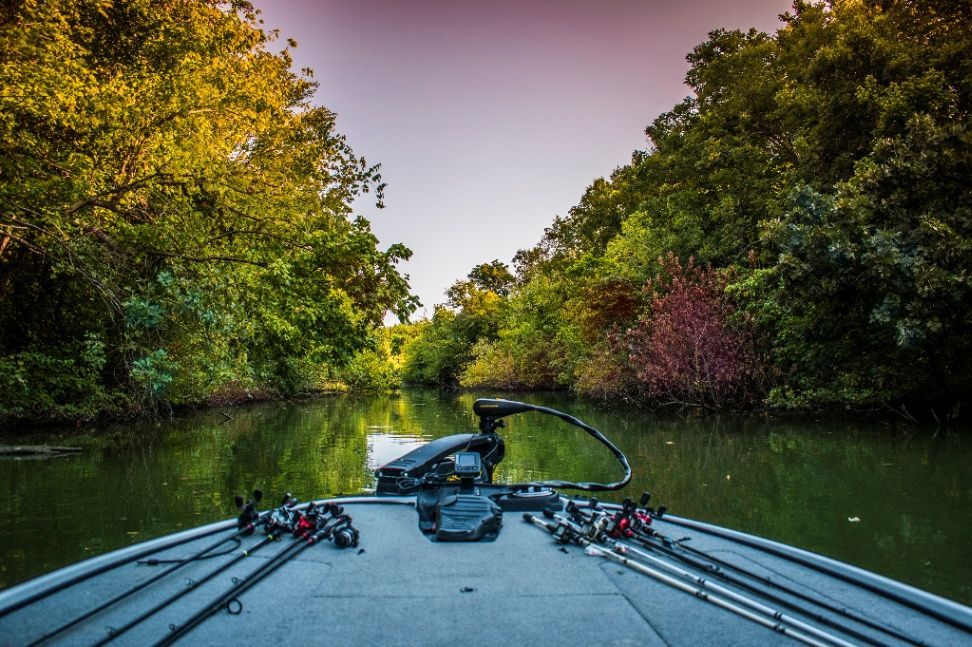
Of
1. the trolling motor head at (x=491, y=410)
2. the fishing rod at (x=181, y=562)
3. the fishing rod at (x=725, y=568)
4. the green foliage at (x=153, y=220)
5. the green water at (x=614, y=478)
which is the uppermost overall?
the green foliage at (x=153, y=220)

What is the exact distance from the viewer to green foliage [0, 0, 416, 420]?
28.3ft

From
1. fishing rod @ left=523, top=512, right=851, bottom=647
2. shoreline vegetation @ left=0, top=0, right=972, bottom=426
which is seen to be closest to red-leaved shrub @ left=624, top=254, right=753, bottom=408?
shoreline vegetation @ left=0, top=0, right=972, bottom=426

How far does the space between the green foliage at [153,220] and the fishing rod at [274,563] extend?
242 inches

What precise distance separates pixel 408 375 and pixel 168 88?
202 feet

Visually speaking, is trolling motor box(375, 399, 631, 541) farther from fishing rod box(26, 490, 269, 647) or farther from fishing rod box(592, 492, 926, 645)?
fishing rod box(26, 490, 269, 647)

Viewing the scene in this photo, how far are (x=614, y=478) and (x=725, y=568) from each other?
6.20m

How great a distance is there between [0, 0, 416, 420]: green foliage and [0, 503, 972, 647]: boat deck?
22.0 feet

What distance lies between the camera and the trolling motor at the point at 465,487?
338cm

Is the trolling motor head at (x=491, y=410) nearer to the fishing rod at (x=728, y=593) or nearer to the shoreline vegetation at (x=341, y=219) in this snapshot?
the fishing rod at (x=728, y=593)

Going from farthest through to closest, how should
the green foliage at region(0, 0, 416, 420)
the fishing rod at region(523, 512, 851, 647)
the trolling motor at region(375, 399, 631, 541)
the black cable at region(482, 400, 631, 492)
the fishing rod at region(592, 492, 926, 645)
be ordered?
the green foliage at region(0, 0, 416, 420) < the black cable at region(482, 400, 631, 492) < the trolling motor at region(375, 399, 631, 541) < the fishing rod at region(592, 492, 926, 645) < the fishing rod at region(523, 512, 851, 647)

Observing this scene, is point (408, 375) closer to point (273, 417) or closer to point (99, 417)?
point (273, 417)

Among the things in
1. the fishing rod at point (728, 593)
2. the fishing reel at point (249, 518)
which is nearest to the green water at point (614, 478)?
the fishing reel at point (249, 518)

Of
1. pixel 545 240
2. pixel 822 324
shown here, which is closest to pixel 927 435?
pixel 822 324

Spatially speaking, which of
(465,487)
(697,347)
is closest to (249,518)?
(465,487)
